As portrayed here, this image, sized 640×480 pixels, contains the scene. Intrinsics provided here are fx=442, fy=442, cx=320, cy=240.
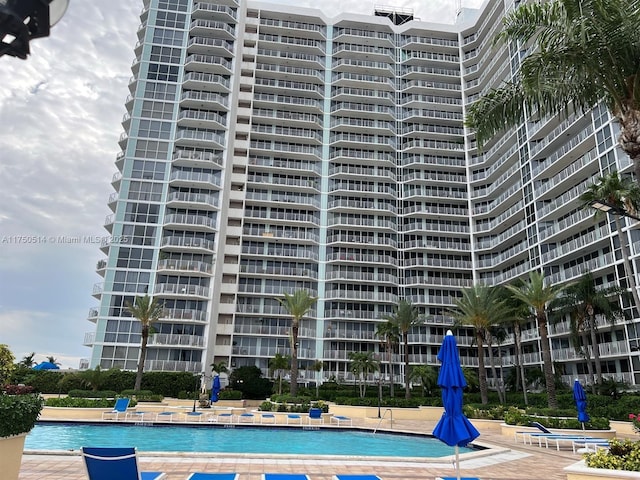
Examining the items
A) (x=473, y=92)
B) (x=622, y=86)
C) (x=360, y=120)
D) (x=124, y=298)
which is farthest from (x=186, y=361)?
(x=473, y=92)

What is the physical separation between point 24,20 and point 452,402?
8.44m

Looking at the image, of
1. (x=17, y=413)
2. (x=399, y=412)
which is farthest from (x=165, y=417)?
(x=17, y=413)

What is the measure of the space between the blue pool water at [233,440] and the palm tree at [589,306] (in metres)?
16.1

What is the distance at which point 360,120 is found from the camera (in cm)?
5725

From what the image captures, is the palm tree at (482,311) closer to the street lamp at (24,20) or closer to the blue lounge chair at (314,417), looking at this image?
the blue lounge chair at (314,417)

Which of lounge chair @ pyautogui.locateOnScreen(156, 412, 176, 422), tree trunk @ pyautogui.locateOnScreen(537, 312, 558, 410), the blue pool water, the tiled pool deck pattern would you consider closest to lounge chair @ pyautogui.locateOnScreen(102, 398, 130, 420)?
the blue pool water

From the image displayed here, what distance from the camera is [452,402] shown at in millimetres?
8438

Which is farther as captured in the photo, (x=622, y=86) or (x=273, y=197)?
(x=273, y=197)

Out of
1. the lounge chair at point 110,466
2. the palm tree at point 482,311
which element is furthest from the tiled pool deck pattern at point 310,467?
the palm tree at point 482,311

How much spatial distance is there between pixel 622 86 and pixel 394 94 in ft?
168

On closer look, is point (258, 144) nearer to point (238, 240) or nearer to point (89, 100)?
point (238, 240)

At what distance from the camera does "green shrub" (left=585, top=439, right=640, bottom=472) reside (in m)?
8.24

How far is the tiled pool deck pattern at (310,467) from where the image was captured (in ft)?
33.2

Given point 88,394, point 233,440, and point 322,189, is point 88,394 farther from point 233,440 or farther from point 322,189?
point 322,189
